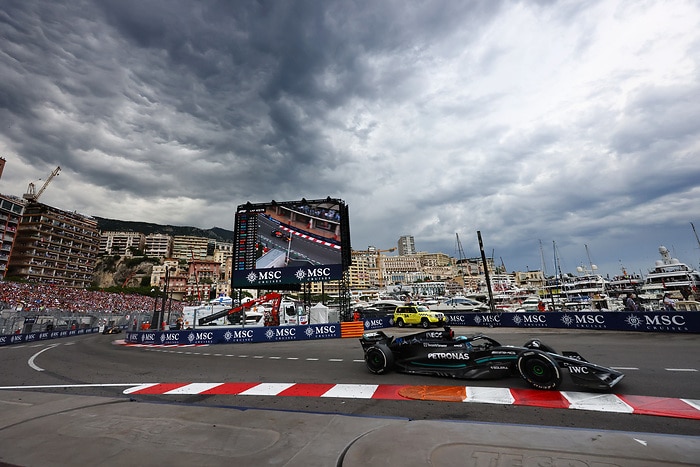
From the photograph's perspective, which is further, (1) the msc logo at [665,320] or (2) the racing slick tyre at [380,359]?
(1) the msc logo at [665,320]

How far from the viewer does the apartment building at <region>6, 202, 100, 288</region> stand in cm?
8050

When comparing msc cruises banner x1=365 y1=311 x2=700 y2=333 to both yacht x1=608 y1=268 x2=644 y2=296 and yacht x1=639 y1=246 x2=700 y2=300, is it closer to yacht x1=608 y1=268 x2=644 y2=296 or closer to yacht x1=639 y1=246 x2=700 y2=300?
yacht x1=639 y1=246 x2=700 y2=300

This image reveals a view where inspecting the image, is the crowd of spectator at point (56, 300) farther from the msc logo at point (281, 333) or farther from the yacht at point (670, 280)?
the yacht at point (670, 280)

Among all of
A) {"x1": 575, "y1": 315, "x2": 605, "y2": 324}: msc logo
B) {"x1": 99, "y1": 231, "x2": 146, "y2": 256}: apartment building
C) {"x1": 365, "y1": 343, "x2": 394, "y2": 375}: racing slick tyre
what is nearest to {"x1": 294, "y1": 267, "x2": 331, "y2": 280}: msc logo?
{"x1": 575, "y1": 315, "x2": 605, "y2": 324}: msc logo

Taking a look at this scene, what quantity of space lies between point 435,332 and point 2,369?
44.9 feet

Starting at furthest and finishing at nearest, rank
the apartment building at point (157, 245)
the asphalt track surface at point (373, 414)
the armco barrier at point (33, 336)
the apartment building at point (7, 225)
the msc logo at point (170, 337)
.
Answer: the apartment building at point (157, 245) → the apartment building at point (7, 225) → the armco barrier at point (33, 336) → the msc logo at point (170, 337) → the asphalt track surface at point (373, 414)

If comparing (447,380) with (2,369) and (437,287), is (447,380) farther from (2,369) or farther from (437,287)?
(437,287)

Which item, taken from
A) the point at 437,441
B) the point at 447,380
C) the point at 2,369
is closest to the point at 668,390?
the point at 447,380

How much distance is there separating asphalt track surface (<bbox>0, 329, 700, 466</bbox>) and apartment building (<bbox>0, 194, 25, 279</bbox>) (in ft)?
294

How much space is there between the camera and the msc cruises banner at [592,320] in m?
14.8

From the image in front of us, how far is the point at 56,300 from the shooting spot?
47.2m

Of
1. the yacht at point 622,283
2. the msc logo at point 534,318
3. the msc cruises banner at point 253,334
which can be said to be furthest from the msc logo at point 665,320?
the yacht at point 622,283

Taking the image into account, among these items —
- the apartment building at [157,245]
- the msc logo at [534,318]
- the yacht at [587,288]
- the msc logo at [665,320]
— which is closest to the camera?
the msc logo at [665,320]

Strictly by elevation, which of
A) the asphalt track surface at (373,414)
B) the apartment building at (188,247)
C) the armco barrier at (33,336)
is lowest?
the asphalt track surface at (373,414)
